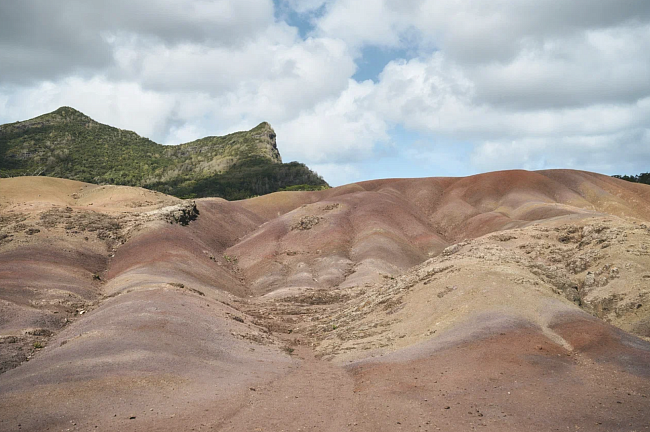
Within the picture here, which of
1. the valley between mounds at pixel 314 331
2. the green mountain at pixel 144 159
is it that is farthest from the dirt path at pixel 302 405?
the green mountain at pixel 144 159

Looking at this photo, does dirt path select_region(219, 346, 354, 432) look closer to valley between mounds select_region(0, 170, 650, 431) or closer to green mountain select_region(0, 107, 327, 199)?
valley between mounds select_region(0, 170, 650, 431)

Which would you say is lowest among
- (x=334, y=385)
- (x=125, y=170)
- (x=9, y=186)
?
(x=334, y=385)

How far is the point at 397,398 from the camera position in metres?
14.9

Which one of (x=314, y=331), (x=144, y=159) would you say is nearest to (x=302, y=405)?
(x=314, y=331)

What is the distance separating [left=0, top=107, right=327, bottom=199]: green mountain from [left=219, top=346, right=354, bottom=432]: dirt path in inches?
3680

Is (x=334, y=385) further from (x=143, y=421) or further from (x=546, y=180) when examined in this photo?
(x=546, y=180)

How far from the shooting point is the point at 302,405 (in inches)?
586

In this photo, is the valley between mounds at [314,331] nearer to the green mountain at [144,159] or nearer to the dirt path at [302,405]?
the dirt path at [302,405]

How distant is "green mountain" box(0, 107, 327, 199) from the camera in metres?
115

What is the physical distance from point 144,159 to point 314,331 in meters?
123

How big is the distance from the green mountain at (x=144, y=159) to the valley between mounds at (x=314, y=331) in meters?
64.3

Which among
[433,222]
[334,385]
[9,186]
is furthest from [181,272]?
[433,222]

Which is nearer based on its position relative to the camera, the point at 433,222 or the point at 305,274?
the point at 305,274

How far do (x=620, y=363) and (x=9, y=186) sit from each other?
6539 centimetres
